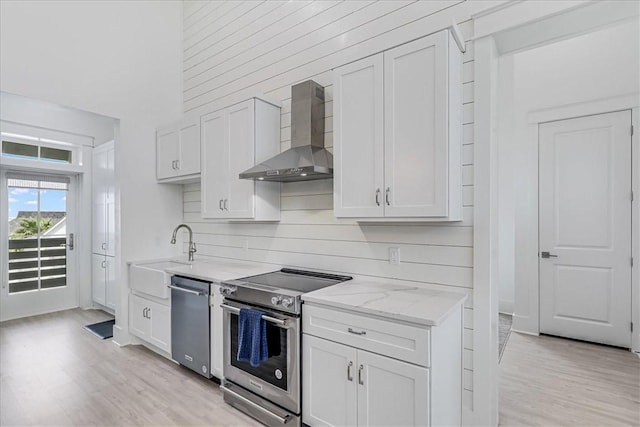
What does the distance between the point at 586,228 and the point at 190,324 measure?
440 cm

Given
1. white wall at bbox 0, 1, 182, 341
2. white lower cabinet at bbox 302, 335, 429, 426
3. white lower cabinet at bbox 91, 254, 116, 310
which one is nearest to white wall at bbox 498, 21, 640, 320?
white lower cabinet at bbox 302, 335, 429, 426

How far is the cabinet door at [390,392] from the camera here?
168 cm

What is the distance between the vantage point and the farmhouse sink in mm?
3236

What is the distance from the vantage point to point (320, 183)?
9.74 feet

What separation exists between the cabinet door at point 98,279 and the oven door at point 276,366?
349 cm

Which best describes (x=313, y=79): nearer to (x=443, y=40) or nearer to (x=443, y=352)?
(x=443, y=40)

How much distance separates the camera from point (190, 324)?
2996 millimetres

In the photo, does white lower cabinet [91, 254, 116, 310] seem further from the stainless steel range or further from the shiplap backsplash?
the stainless steel range

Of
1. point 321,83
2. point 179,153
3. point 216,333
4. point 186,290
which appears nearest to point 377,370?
point 216,333

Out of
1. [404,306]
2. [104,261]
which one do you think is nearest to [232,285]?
[404,306]

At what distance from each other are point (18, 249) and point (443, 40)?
6.00m

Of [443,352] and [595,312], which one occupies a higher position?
[443,352]

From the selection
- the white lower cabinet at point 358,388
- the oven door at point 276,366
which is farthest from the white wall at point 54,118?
the white lower cabinet at point 358,388

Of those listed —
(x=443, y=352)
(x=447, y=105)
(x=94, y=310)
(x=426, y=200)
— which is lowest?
(x=94, y=310)
